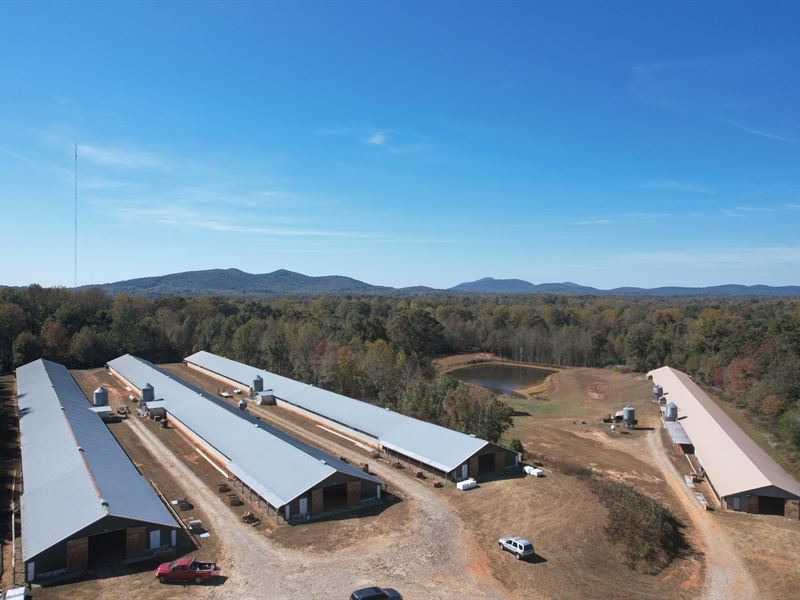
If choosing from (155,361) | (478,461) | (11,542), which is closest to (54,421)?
(11,542)

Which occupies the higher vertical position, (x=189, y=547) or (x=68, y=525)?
(x=68, y=525)

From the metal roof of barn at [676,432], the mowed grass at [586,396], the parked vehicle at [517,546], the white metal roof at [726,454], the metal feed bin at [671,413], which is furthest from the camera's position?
the mowed grass at [586,396]

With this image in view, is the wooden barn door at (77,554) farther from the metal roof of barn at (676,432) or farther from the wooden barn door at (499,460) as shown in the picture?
the metal roof of barn at (676,432)

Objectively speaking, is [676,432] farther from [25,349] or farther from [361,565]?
[25,349]

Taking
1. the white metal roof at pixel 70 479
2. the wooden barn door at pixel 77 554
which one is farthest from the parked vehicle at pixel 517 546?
the wooden barn door at pixel 77 554

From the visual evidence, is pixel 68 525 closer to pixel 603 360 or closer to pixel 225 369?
pixel 225 369

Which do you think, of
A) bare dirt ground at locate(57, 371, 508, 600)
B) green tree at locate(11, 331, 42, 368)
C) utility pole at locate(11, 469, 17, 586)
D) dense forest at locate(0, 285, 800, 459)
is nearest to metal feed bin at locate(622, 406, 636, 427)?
dense forest at locate(0, 285, 800, 459)
